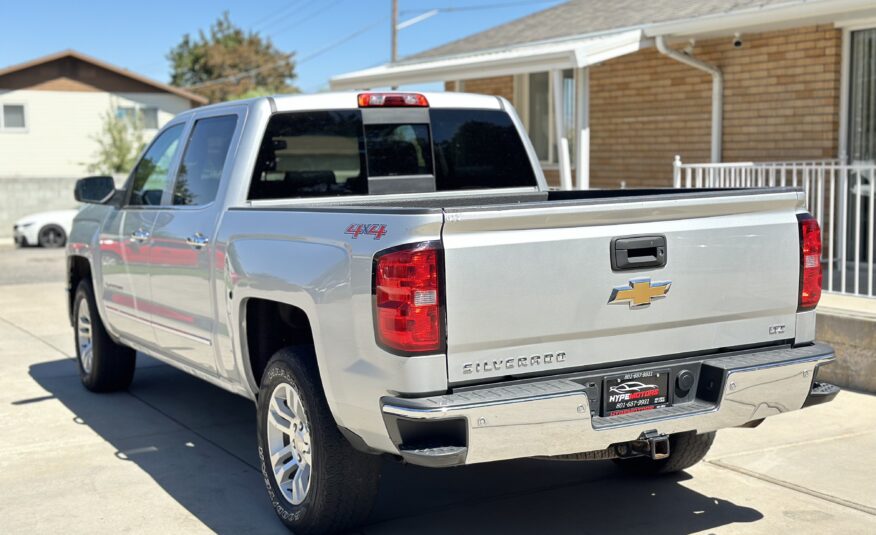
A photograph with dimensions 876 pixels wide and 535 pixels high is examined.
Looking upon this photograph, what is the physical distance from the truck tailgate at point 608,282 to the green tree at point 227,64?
63.9m

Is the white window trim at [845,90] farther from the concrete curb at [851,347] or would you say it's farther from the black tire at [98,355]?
the black tire at [98,355]

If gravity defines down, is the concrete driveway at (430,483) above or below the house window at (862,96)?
below

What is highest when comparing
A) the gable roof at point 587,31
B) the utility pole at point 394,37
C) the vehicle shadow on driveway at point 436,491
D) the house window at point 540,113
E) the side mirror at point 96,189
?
the utility pole at point 394,37

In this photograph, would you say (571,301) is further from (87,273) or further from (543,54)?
(543,54)

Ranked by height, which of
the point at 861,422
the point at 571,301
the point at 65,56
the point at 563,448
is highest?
the point at 65,56

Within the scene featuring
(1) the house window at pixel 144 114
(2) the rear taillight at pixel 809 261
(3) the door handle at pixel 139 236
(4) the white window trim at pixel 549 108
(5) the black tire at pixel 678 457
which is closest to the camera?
(2) the rear taillight at pixel 809 261

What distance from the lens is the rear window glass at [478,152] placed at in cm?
622

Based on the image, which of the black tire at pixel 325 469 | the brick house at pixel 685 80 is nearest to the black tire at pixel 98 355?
the black tire at pixel 325 469

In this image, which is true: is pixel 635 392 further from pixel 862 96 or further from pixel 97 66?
pixel 97 66

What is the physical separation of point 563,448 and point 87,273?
5.02m

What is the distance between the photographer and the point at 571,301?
415cm

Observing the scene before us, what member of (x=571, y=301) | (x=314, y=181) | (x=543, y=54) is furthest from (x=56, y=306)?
(x=571, y=301)

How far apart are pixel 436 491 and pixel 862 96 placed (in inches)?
300

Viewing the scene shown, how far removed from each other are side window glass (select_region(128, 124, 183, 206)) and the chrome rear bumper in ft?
A: 10.6
